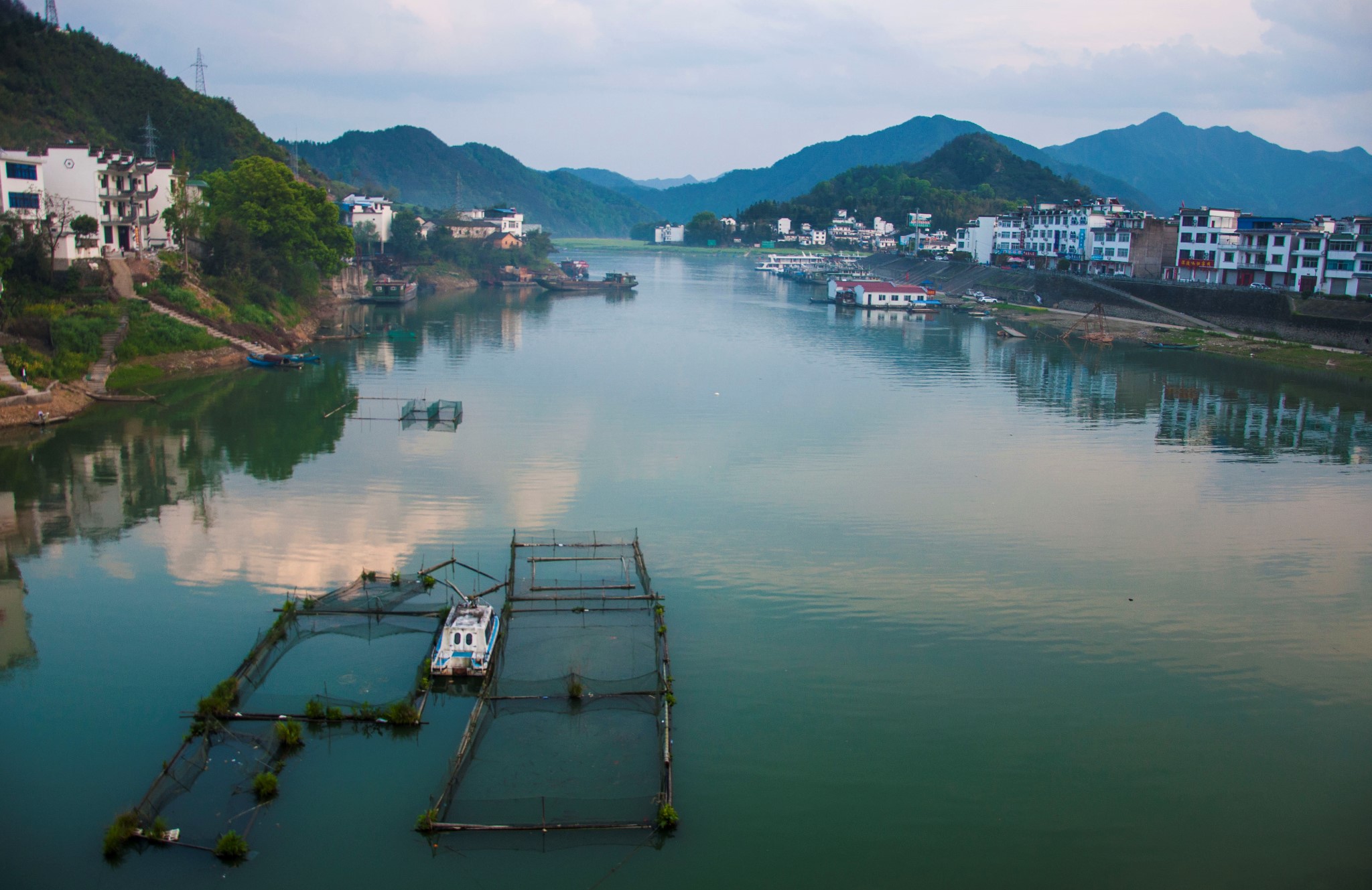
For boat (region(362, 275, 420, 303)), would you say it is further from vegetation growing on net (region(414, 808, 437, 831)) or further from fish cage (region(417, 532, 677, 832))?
vegetation growing on net (region(414, 808, 437, 831))

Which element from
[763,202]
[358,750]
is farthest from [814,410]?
[763,202]

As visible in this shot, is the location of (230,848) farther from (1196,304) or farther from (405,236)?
(405,236)

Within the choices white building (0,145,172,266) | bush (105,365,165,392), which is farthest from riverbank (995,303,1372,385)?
white building (0,145,172,266)

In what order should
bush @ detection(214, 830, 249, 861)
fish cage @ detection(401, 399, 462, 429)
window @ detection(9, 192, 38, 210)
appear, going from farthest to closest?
window @ detection(9, 192, 38, 210)
fish cage @ detection(401, 399, 462, 429)
bush @ detection(214, 830, 249, 861)

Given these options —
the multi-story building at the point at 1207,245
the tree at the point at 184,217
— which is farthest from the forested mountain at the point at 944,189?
the tree at the point at 184,217

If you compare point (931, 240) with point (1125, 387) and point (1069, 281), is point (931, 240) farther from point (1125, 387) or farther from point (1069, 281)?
point (1125, 387)
